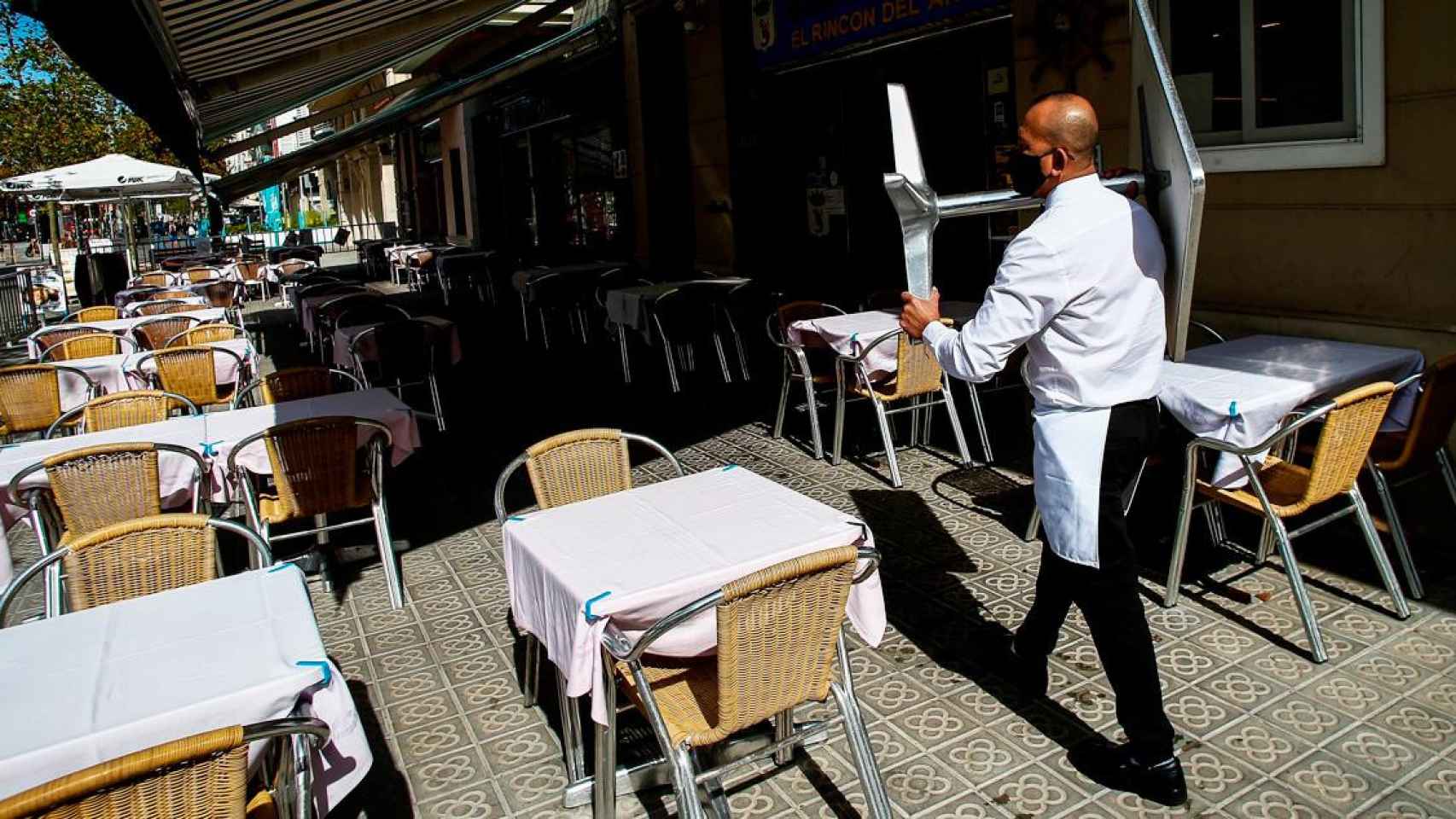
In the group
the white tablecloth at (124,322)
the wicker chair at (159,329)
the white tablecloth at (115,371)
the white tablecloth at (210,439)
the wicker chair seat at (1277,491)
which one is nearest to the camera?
the wicker chair seat at (1277,491)

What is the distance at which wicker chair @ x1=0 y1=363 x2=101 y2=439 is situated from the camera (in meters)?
6.61

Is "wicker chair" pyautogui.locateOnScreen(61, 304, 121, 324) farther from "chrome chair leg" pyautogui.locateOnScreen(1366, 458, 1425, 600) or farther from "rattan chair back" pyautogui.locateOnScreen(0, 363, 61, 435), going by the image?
"chrome chair leg" pyautogui.locateOnScreen(1366, 458, 1425, 600)

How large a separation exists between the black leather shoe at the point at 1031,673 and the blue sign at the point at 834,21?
554 cm

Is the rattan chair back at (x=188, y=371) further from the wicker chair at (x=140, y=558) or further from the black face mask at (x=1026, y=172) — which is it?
the black face mask at (x=1026, y=172)

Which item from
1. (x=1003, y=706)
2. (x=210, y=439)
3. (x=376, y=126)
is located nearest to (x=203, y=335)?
(x=376, y=126)

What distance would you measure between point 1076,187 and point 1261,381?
201 cm

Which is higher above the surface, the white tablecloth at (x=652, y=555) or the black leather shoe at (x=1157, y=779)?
the white tablecloth at (x=652, y=555)

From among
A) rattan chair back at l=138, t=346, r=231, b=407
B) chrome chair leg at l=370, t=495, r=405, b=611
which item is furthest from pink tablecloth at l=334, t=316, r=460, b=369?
chrome chair leg at l=370, t=495, r=405, b=611

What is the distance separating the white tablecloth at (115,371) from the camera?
7141mm

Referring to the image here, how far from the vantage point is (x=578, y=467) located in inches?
155

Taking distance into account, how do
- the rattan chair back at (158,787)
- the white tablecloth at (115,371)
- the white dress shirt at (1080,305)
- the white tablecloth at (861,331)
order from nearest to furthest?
the rattan chair back at (158,787), the white dress shirt at (1080,305), the white tablecloth at (861,331), the white tablecloth at (115,371)

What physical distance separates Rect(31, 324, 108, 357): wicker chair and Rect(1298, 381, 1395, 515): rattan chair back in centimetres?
843

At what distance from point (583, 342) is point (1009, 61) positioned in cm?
586

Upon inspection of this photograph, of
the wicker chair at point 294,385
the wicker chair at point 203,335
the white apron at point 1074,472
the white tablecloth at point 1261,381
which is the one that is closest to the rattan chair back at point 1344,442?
the white tablecloth at point 1261,381
